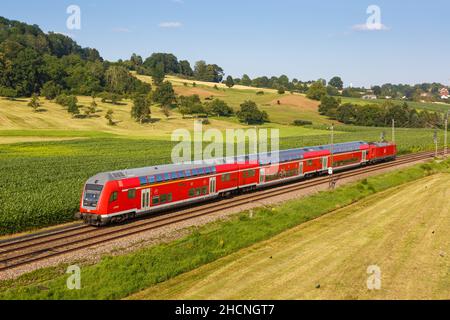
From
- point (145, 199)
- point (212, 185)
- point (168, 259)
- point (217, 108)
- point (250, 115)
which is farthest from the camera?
point (217, 108)

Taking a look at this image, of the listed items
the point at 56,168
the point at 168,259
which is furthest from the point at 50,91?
the point at 168,259

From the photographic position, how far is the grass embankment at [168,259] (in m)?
19.5

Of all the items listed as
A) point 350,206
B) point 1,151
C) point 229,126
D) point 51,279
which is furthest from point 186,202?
point 229,126

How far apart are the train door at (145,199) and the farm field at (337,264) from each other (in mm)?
10036

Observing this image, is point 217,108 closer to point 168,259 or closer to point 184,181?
point 184,181

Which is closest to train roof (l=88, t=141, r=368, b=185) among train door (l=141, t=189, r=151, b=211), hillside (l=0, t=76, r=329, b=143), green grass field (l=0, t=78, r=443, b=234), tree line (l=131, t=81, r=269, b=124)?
train door (l=141, t=189, r=151, b=211)

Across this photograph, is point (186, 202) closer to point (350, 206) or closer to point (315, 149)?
point (350, 206)

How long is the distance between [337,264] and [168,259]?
8102 millimetres

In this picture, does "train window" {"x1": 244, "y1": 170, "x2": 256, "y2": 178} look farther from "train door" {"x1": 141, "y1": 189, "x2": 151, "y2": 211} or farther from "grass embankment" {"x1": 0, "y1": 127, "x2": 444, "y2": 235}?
"grass embankment" {"x1": 0, "y1": 127, "x2": 444, "y2": 235}

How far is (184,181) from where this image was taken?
3669 centimetres

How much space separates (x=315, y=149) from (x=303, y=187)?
10.0 m

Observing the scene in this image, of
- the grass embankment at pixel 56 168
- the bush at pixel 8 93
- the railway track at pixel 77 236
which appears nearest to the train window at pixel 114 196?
the railway track at pixel 77 236

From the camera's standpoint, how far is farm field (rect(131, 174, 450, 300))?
19.1 metres
